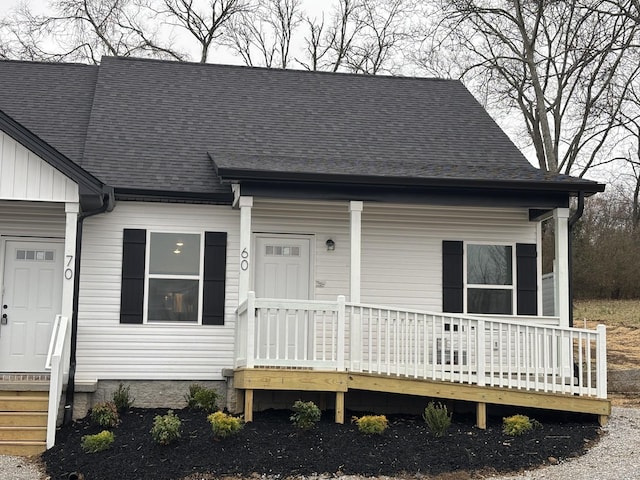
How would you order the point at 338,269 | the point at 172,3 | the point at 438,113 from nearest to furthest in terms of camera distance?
the point at 338,269 → the point at 438,113 → the point at 172,3

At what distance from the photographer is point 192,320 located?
11352 millimetres

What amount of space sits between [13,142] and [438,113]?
7.67 metres

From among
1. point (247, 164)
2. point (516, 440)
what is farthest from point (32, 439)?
point (516, 440)

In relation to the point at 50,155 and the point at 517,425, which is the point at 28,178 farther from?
the point at 517,425

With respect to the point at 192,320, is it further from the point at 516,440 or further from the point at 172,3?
the point at 172,3

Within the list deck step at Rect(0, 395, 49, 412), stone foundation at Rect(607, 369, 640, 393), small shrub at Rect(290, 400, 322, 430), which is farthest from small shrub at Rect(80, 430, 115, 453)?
stone foundation at Rect(607, 369, 640, 393)

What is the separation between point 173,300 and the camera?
1137cm

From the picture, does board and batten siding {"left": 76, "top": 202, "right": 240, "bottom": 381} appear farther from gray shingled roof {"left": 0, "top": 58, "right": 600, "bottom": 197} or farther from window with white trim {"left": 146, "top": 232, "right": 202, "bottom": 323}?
gray shingled roof {"left": 0, "top": 58, "right": 600, "bottom": 197}

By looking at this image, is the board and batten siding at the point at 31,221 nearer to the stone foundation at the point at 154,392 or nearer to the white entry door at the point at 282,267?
the stone foundation at the point at 154,392

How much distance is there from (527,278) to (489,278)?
1.82 feet

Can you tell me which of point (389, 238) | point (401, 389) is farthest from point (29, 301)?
point (401, 389)

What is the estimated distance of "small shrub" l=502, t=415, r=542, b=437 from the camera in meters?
9.59

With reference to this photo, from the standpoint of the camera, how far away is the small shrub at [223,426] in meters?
8.92

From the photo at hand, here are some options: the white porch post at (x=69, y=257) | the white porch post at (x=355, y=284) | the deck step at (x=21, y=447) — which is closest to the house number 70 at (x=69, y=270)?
the white porch post at (x=69, y=257)
